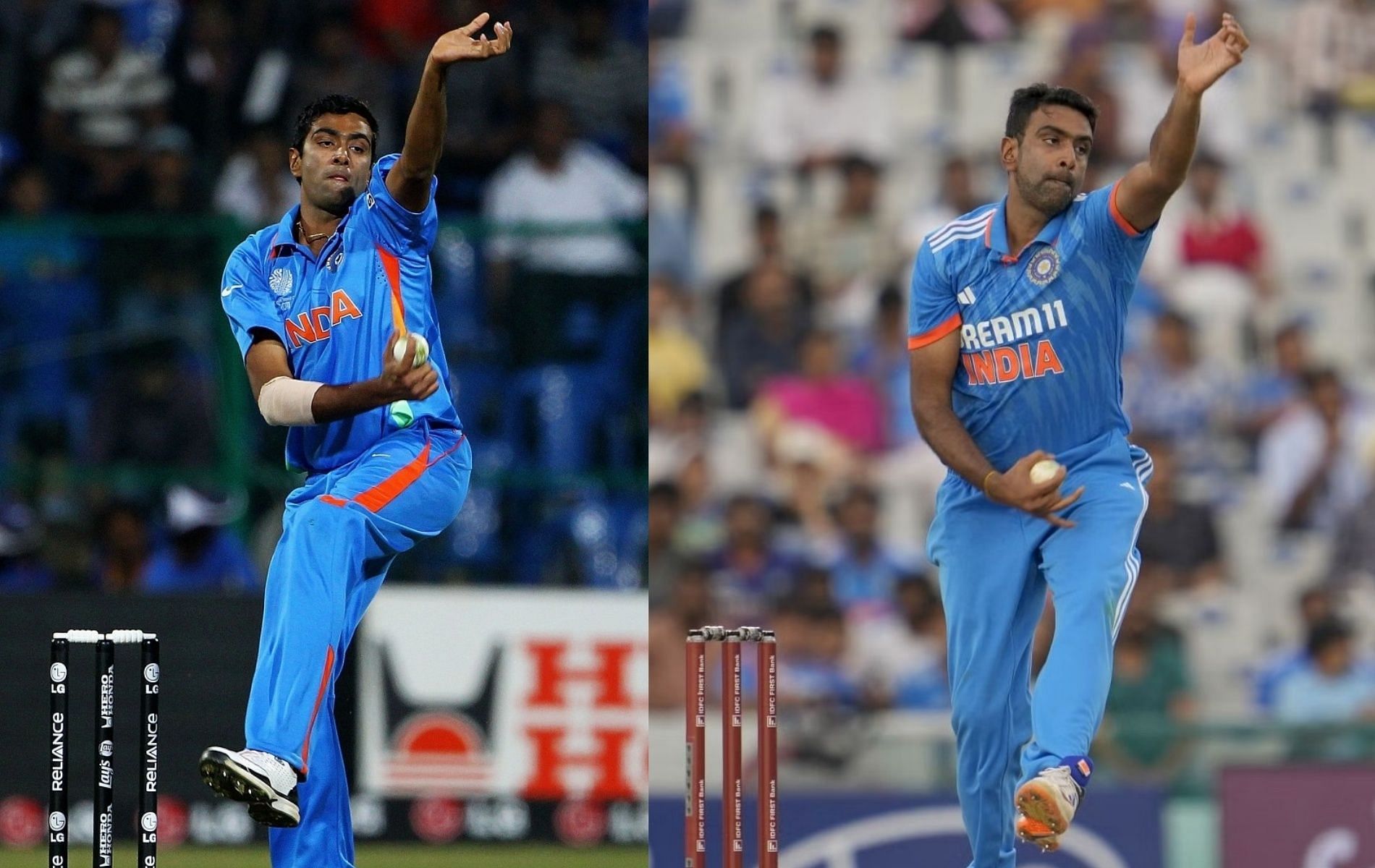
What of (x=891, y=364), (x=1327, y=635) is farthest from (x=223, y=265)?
(x=1327, y=635)

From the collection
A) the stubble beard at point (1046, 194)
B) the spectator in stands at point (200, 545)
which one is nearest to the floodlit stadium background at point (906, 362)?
the spectator in stands at point (200, 545)

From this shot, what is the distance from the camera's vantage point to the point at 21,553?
10680 mm

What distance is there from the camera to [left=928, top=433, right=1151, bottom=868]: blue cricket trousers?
20.0 feet

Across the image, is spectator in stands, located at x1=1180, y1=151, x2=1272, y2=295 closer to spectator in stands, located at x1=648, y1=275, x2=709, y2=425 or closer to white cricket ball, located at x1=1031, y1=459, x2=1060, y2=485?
spectator in stands, located at x1=648, y1=275, x2=709, y2=425

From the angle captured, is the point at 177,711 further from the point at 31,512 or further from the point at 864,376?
the point at 864,376

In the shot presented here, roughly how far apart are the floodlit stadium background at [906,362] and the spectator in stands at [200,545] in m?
2.27

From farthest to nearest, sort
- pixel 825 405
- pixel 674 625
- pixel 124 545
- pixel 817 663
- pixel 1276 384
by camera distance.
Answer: pixel 1276 384 < pixel 825 405 < pixel 817 663 < pixel 674 625 < pixel 124 545

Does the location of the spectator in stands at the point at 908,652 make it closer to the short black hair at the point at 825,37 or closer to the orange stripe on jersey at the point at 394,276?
the short black hair at the point at 825,37

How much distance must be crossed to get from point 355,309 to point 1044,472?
209 cm

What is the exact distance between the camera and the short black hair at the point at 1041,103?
6203 millimetres

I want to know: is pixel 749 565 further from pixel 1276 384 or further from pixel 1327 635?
pixel 1276 384

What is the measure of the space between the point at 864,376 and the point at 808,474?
71 cm

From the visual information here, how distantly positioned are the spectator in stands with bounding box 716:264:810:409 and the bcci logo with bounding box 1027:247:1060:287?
6030 mm

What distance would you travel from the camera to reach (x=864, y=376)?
12.3 metres
